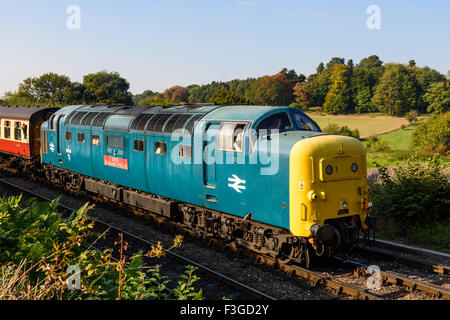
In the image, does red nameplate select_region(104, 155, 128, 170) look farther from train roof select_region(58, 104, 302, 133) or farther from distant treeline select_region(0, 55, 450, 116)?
distant treeline select_region(0, 55, 450, 116)

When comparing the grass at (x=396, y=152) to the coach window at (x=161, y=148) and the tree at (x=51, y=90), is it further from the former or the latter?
the tree at (x=51, y=90)

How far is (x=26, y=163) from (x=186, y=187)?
55.5ft

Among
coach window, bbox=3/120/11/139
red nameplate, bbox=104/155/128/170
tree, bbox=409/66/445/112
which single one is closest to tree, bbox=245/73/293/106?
tree, bbox=409/66/445/112

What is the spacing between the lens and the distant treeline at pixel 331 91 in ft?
254

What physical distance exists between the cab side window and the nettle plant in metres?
5.16

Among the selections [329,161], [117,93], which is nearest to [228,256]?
[329,161]

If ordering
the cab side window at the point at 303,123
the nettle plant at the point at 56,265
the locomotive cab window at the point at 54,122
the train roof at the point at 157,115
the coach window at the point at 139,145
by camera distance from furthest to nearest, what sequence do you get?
the locomotive cab window at the point at 54,122, the coach window at the point at 139,145, the train roof at the point at 157,115, the cab side window at the point at 303,123, the nettle plant at the point at 56,265

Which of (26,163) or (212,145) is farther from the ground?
(212,145)

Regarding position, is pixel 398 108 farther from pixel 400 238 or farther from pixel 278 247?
pixel 278 247

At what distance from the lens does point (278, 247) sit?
10.4 m

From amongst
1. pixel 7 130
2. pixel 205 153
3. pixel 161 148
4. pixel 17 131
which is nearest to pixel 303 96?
pixel 7 130

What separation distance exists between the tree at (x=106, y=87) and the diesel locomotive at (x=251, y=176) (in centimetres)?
7631

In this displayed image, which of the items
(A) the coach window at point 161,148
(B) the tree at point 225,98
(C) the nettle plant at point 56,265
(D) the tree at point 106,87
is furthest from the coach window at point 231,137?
(D) the tree at point 106,87
